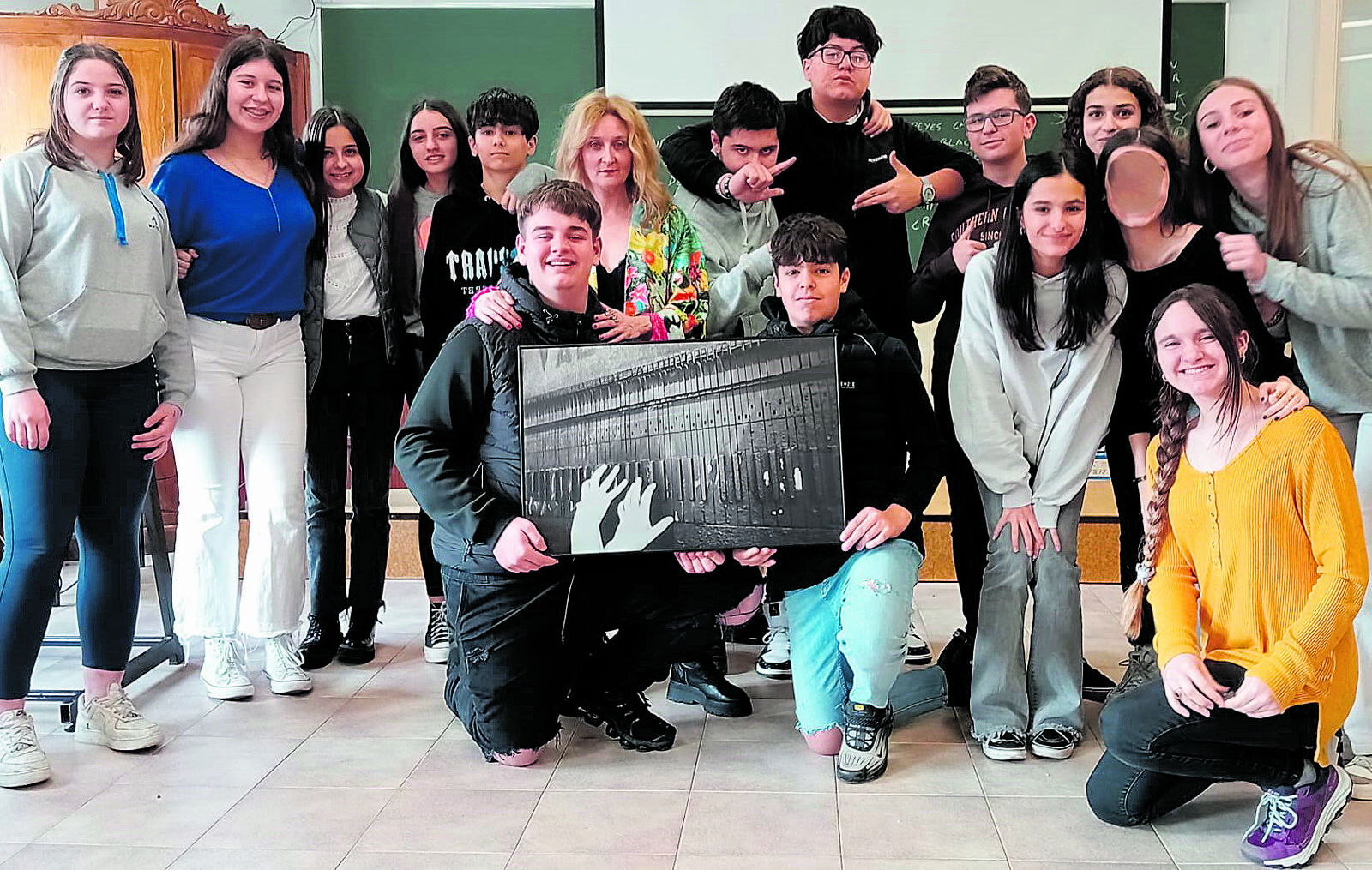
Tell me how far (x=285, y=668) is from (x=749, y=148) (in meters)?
1.66

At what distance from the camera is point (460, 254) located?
308 cm

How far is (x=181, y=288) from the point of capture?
277cm

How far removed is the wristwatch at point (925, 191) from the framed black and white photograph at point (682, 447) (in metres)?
0.70

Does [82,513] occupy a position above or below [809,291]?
below

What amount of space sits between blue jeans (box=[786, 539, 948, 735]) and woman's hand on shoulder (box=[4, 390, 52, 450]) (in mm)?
1504

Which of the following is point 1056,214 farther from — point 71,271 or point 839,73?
point 71,271

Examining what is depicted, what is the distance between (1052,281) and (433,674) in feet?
5.89

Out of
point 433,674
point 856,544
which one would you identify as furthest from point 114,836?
point 856,544

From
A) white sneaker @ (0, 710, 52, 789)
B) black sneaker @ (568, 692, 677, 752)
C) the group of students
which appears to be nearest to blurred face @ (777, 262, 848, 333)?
the group of students

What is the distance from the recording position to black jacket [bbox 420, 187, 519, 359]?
3.07 meters

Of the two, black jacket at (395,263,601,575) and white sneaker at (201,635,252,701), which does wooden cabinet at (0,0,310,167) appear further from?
black jacket at (395,263,601,575)

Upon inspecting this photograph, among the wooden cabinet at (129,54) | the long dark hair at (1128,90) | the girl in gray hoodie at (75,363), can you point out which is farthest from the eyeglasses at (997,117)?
the wooden cabinet at (129,54)

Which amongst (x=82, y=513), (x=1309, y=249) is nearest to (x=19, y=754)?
(x=82, y=513)

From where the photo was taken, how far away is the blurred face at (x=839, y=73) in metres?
2.87
